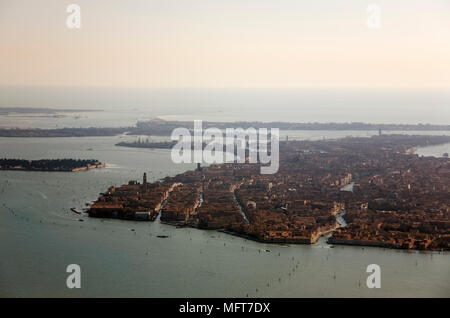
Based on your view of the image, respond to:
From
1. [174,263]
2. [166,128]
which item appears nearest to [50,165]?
[174,263]

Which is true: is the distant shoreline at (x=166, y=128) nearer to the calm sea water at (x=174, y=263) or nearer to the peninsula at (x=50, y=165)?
the peninsula at (x=50, y=165)

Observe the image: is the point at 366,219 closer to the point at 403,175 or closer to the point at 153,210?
the point at 153,210

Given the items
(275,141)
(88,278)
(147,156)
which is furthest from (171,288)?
(275,141)

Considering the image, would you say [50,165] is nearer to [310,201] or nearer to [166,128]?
[310,201]

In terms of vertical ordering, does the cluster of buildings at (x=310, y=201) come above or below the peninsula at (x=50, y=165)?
below

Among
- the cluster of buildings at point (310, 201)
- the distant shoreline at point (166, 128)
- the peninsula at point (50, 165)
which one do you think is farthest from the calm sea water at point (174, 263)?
the distant shoreline at point (166, 128)
